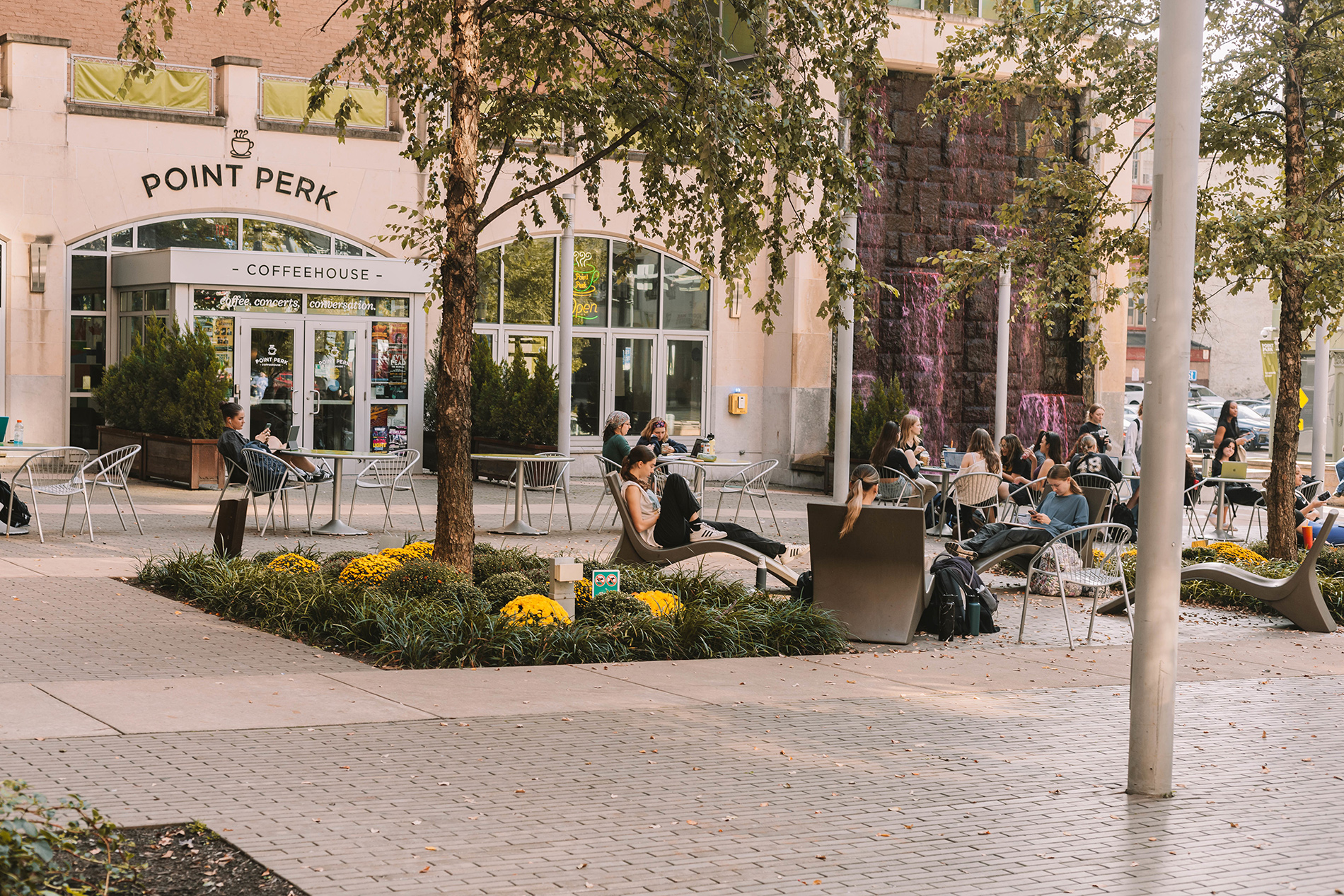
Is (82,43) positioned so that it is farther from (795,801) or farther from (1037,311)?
(795,801)

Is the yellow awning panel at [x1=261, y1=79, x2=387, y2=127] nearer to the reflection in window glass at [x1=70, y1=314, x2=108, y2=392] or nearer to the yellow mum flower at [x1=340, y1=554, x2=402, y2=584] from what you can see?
the reflection in window glass at [x1=70, y1=314, x2=108, y2=392]

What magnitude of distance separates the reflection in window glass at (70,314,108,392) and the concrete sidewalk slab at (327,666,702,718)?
1643 centimetres

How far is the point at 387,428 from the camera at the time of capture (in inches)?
964

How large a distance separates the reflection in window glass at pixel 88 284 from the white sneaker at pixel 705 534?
14.6 metres

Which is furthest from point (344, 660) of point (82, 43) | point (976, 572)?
point (82, 43)

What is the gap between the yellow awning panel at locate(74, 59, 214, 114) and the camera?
22.6 m

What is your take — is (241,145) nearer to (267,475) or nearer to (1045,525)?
(267,475)

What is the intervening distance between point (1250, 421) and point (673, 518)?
3840cm

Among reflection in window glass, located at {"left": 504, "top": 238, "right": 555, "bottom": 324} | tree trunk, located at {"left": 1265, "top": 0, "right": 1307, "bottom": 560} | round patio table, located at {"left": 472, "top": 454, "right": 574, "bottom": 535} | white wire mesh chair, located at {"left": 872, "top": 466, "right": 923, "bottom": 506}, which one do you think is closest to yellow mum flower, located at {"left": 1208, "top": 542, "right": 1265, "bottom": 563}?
tree trunk, located at {"left": 1265, "top": 0, "right": 1307, "bottom": 560}

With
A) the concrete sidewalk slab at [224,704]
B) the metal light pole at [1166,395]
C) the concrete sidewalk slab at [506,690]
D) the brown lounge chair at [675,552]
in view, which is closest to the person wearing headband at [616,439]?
the brown lounge chair at [675,552]

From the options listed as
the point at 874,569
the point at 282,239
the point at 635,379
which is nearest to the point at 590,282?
the point at 635,379

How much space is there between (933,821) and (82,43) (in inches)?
957

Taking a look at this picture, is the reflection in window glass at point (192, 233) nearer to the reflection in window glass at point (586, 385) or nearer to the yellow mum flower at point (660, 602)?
the reflection in window glass at point (586, 385)

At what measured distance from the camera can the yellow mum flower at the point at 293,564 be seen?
37.7ft
